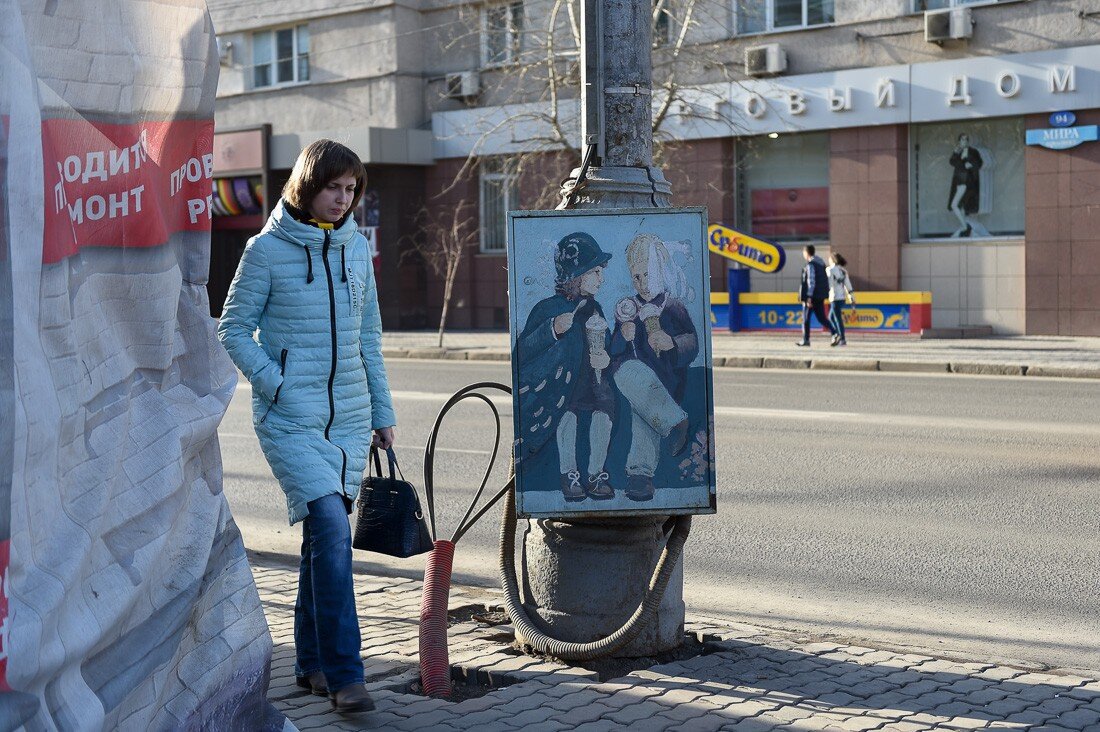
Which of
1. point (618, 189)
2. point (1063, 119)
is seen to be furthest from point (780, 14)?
point (618, 189)

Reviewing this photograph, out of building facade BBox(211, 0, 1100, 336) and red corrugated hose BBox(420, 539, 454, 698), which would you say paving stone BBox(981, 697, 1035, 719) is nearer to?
red corrugated hose BBox(420, 539, 454, 698)

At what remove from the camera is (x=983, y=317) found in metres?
23.4

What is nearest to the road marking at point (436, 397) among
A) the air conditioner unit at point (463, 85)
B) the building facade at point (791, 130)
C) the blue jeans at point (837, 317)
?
the building facade at point (791, 130)

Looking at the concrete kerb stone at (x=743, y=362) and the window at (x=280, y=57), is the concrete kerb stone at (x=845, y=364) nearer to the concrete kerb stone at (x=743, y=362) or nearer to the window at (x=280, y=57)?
the concrete kerb stone at (x=743, y=362)

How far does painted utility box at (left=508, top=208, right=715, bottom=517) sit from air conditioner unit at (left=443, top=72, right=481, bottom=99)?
24.3 meters

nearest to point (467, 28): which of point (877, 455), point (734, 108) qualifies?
point (734, 108)

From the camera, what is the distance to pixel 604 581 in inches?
205

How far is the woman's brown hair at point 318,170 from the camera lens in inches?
183

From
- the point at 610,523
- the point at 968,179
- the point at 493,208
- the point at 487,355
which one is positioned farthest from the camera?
the point at 493,208

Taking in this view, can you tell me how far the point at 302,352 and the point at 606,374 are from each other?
1.10 metres

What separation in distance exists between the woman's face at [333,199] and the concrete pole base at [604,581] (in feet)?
4.81

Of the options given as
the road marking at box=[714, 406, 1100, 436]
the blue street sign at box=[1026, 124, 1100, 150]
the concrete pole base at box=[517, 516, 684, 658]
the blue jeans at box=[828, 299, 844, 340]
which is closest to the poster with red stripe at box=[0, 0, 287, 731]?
the concrete pole base at box=[517, 516, 684, 658]

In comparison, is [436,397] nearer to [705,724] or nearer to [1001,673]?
[1001,673]

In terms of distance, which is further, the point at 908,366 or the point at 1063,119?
the point at 1063,119
